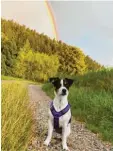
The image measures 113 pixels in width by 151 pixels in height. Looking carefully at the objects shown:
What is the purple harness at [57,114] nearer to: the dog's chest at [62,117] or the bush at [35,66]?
the dog's chest at [62,117]

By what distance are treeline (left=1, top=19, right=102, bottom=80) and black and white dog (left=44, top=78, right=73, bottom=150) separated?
2281 cm

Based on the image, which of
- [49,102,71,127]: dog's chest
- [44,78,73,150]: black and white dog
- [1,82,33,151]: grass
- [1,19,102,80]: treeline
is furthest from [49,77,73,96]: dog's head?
[1,19,102,80]: treeline

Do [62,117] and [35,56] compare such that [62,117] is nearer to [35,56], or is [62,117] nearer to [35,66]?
[35,66]

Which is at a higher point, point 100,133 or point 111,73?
point 111,73

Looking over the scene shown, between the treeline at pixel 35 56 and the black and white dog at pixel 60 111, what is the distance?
74.8 feet

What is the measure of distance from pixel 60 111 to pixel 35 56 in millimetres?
35788

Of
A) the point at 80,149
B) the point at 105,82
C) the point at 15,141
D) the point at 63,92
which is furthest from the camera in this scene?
the point at 105,82

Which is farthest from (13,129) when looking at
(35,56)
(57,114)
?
(35,56)

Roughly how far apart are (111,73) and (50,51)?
87.6 ft

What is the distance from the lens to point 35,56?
43.0 meters

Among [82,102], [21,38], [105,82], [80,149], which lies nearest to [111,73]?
[105,82]

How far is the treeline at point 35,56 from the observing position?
35.2 m

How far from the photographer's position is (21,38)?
48594 millimetres

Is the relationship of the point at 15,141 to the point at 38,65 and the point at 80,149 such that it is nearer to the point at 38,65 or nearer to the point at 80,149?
the point at 80,149
